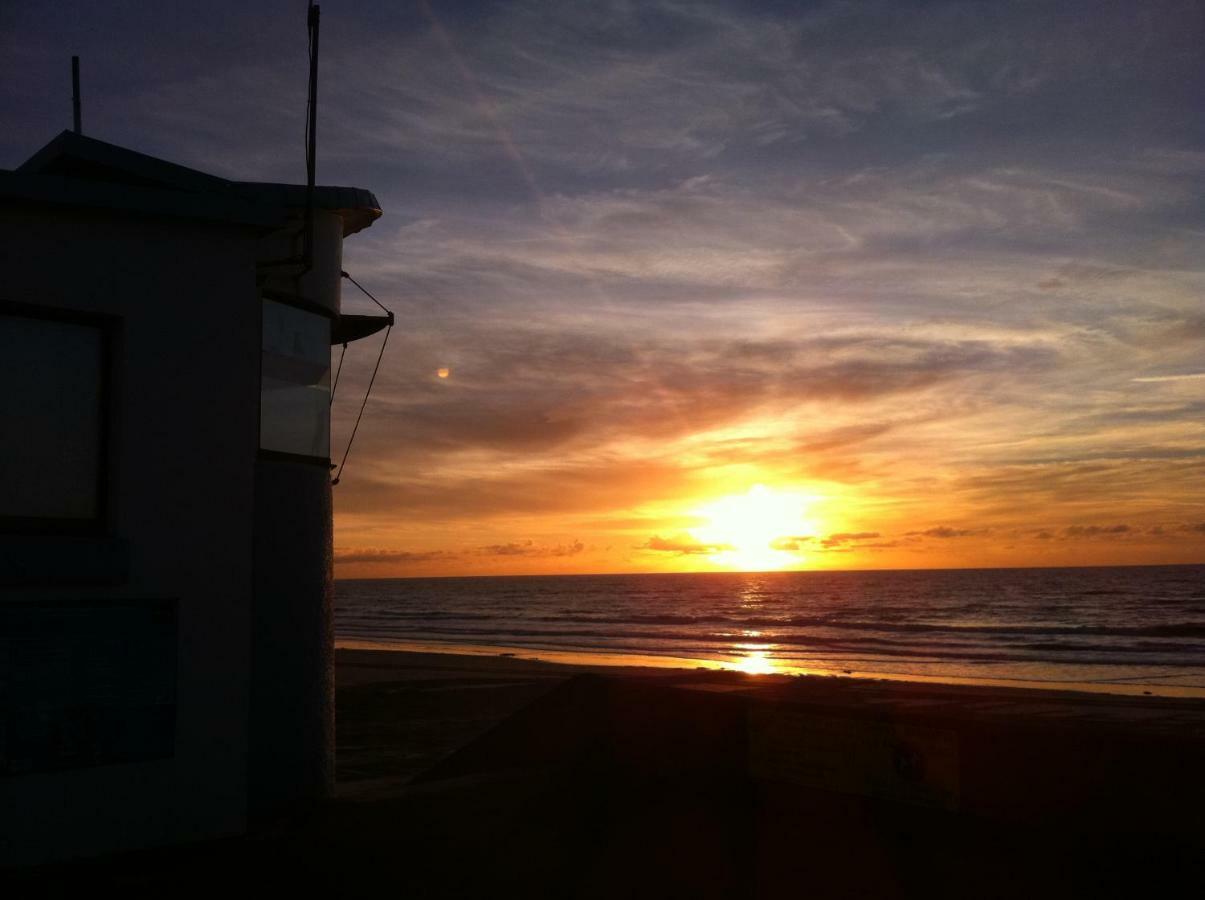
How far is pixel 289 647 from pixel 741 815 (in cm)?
396

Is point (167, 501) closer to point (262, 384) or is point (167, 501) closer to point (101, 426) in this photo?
point (101, 426)

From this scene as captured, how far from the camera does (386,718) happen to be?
1800 cm

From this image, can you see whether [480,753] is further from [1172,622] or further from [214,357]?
[1172,622]

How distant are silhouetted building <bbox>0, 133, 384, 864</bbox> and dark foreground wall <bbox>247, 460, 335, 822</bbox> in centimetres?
24

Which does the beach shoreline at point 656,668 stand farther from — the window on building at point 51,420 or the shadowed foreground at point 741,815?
the window on building at point 51,420

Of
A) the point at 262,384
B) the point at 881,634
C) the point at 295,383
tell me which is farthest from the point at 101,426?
the point at 881,634

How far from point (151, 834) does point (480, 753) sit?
11.2 ft

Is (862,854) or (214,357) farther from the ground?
(214,357)

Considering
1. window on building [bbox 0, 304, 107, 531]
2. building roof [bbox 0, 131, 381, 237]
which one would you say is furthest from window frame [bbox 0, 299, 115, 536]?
building roof [bbox 0, 131, 381, 237]

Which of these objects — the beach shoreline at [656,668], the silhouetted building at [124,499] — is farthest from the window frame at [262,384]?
the beach shoreline at [656,668]

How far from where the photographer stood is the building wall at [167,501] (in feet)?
21.4

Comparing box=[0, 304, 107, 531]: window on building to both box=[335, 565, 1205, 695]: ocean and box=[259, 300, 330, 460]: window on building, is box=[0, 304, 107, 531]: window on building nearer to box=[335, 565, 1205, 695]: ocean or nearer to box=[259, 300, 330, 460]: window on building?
box=[259, 300, 330, 460]: window on building

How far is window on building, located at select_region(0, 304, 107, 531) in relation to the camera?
651 centimetres

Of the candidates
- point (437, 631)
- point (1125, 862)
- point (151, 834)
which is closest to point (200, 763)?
point (151, 834)
